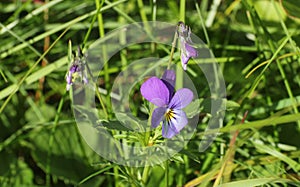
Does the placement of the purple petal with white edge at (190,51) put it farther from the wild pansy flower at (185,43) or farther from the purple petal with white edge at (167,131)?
the purple petal with white edge at (167,131)

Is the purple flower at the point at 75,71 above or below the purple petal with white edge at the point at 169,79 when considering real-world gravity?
above

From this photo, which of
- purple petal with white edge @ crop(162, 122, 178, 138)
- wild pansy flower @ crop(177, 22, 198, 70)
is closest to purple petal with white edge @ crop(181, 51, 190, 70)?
wild pansy flower @ crop(177, 22, 198, 70)

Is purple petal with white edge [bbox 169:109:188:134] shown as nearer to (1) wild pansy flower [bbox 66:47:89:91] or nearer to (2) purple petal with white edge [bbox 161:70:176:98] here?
(2) purple petal with white edge [bbox 161:70:176:98]

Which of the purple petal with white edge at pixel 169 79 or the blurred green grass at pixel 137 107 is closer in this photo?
the purple petal with white edge at pixel 169 79

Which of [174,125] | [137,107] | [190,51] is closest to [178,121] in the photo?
[174,125]

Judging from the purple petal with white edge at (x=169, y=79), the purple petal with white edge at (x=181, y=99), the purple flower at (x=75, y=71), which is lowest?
the purple petal with white edge at (x=181, y=99)

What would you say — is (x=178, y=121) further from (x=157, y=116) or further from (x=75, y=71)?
(x=75, y=71)

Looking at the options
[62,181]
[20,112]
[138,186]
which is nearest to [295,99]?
[138,186]

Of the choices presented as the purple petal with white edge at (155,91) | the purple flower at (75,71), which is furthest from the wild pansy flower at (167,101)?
the purple flower at (75,71)
